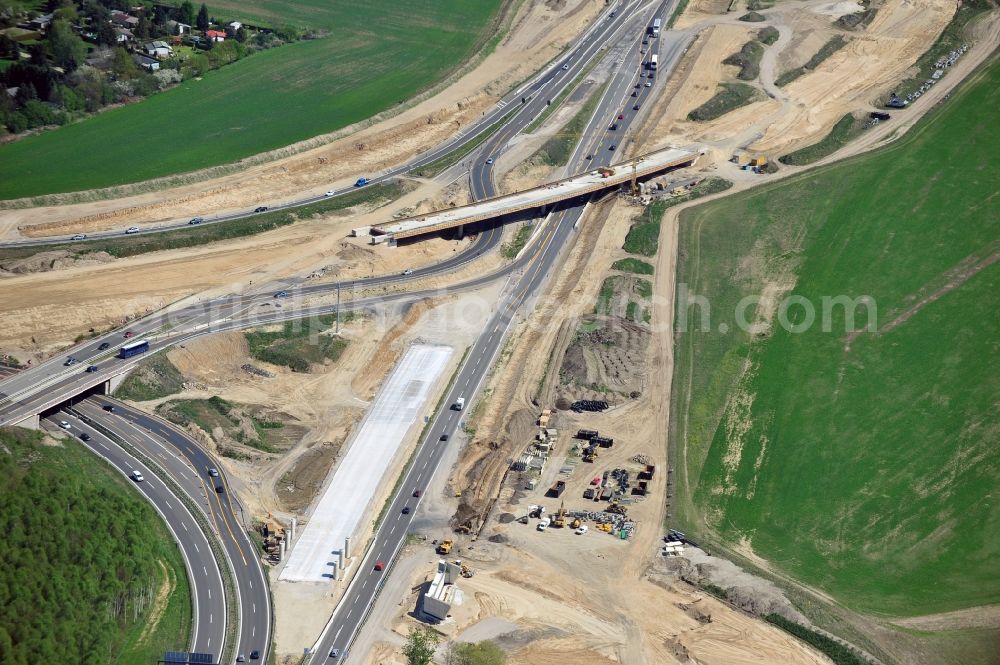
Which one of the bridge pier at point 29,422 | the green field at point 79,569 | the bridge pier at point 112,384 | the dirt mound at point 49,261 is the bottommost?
the green field at point 79,569

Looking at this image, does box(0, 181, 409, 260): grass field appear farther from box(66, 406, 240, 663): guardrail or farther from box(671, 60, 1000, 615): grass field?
box(671, 60, 1000, 615): grass field

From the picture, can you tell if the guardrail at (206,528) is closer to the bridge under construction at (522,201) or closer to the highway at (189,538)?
the highway at (189,538)

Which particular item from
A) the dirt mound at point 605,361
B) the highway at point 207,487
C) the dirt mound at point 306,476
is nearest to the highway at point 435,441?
the highway at point 207,487

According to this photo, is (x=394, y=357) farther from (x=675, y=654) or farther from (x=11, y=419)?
(x=675, y=654)

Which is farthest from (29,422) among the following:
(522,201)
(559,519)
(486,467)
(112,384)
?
(522,201)

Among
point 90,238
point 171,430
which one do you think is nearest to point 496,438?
point 171,430

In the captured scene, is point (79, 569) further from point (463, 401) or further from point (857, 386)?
point (857, 386)
